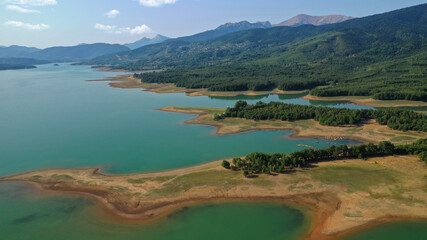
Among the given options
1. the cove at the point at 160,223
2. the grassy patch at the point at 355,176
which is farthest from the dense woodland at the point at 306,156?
the cove at the point at 160,223

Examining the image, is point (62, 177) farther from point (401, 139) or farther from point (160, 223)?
point (401, 139)

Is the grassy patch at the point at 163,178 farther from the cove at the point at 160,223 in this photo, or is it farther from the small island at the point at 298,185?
the cove at the point at 160,223

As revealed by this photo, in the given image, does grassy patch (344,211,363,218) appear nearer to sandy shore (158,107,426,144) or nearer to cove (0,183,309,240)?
cove (0,183,309,240)

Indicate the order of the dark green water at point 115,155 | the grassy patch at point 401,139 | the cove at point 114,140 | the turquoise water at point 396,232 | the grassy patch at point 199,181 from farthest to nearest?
1. the grassy patch at point 401,139
2. the cove at point 114,140
3. the grassy patch at point 199,181
4. the dark green water at point 115,155
5. the turquoise water at point 396,232

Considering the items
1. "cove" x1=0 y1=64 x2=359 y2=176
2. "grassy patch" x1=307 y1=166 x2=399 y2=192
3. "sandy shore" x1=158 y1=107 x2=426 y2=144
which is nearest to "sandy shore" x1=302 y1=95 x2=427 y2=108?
"cove" x1=0 y1=64 x2=359 y2=176

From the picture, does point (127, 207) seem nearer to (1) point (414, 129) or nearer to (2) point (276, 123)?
(2) point (276, 123)

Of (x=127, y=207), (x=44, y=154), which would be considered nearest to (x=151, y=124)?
(x=44, y=154)
